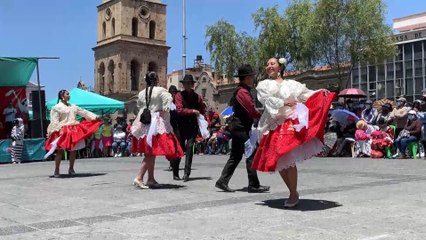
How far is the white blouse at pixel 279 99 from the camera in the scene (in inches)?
252

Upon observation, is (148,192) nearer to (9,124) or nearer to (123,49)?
(9,124)

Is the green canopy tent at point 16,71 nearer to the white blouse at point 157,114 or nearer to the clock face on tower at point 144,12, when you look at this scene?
the white blouse at point 157,114

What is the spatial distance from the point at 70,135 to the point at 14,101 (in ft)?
34.2

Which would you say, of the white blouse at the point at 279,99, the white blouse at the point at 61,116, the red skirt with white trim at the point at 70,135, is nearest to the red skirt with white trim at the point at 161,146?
the white blouse at the point at 279,99

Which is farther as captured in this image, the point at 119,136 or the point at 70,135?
the point at 119,136

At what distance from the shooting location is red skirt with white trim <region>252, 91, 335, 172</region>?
6.25 metres

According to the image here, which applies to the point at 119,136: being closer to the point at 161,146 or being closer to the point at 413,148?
the point at 413,148

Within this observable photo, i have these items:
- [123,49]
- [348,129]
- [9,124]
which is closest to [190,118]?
[348,129]

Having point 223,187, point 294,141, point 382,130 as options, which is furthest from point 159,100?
point 382,130

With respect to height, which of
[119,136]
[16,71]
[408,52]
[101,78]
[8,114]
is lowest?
→ [119,136]

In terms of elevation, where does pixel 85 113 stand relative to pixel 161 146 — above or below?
above

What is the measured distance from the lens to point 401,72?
143ft

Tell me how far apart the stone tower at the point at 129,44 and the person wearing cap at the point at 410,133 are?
65.4 meters

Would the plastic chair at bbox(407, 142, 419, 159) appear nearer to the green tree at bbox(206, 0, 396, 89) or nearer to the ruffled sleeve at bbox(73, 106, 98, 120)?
the ruffled sleeve at bbox(73, 106, 98, 120)
